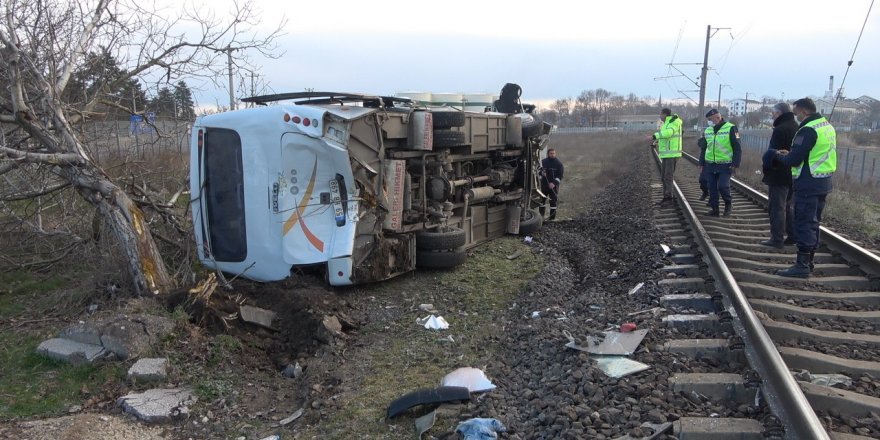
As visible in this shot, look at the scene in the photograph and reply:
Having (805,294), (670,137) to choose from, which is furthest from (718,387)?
(670,137)

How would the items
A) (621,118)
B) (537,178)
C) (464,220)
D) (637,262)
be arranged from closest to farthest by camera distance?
(637,262), (464,220), (537,178), (621,118)

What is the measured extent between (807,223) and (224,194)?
5.88 meters

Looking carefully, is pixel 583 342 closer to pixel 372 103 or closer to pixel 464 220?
pixel 372 103

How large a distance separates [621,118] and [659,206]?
108m

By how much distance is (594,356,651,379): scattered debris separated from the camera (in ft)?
12.4

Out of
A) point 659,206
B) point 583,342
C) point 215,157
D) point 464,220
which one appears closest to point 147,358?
point 215,157

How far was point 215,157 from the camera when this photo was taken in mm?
6312

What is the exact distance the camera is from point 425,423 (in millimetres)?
3545

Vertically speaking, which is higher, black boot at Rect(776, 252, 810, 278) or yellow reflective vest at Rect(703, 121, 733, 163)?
yellow reflective vest at Rect(703, 121, 733, 163)

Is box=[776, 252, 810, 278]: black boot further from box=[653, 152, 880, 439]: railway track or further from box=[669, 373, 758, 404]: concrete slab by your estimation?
box=[669, 373, 758, 404]: concrete slab

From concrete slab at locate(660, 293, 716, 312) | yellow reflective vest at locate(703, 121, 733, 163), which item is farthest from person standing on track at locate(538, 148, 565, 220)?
concrete slab at locate(660, 293, 716, 312)

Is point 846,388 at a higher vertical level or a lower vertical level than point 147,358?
higher

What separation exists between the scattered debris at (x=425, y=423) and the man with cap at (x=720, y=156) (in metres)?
7.53

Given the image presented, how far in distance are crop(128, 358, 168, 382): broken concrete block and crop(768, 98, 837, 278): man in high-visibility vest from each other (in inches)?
224
